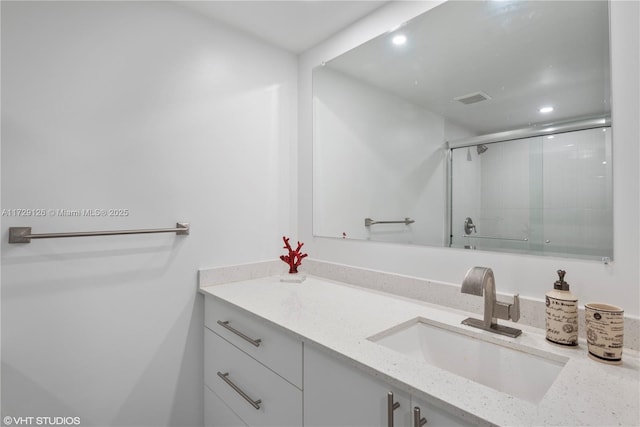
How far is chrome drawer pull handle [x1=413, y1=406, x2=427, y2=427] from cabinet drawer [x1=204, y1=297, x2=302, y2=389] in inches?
16.6

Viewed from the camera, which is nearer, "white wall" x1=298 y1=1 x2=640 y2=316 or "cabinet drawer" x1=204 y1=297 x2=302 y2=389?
"white wall" x1=298 y1=1 x2=640 y2=316

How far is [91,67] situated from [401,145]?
1410 mm

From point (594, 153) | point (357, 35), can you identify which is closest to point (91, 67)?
point (357, 35)

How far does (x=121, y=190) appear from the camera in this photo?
1367 millimetres

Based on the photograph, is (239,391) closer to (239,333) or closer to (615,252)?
(239,333)

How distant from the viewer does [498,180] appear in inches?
46.9

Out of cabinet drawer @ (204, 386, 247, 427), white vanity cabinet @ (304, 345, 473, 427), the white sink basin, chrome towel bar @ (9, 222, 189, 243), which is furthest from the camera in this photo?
cabinet drawer @ (204, 386, 247, 427)

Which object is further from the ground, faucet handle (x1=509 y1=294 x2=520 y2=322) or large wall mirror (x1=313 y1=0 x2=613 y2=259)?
large wall mirror (x1=313 y1=0 x2=613 y2=259)

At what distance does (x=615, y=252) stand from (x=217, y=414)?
1.70 m

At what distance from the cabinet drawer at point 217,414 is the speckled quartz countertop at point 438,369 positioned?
0.49 meters

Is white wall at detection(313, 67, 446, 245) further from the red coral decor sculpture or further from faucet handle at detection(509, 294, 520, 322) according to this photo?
faucet handle at detection(509, 294, 520, 322)

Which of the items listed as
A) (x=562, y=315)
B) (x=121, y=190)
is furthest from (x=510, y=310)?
(x=121, y=190)

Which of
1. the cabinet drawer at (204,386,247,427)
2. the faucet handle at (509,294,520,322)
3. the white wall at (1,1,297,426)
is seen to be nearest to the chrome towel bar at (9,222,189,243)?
the white wall at (1,1,297,426)

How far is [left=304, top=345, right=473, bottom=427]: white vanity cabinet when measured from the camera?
2.44ft
